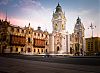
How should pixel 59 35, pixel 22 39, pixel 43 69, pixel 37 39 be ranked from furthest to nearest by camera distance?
pixel 59 35, pixel 37 39, pixel 22 39, pixel 43 69

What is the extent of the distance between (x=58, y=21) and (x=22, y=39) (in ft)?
35.6

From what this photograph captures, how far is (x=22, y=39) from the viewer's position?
2839cm

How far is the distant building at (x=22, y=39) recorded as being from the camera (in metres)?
24.4

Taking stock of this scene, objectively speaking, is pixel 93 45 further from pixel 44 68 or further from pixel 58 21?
pixel 44 68

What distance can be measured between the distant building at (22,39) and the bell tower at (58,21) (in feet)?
10.5

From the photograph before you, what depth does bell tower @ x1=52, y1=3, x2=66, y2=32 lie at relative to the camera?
117 ft

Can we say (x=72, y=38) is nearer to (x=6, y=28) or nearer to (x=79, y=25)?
(x=79, y=25)

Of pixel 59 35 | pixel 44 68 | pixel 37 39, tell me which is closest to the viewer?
pixel 44 68

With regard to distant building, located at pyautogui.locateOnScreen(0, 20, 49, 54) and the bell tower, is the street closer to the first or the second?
distant building, located at pyautogui.locateOnScreen(0, 20, 49, 54)

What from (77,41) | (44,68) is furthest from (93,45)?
(44,68)

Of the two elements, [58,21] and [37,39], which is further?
[58,21]

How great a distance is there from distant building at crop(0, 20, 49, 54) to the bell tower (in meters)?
3.21

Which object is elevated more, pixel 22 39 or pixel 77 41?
pixel 77 41

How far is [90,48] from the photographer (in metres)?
52.9
